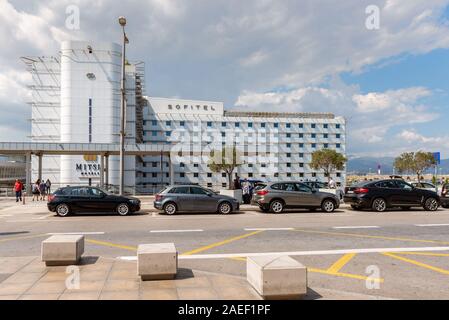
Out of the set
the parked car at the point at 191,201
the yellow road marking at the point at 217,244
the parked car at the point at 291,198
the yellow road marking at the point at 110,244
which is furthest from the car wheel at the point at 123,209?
the yellow road marking at the point at 217,244

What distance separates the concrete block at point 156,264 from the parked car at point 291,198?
11.5m

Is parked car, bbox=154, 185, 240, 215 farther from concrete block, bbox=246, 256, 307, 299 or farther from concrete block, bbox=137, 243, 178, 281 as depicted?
concrete block, bbox=246, 256, 307, 299

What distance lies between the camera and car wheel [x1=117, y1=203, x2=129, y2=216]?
16625 millimetres

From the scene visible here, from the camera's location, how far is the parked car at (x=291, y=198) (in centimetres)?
1711

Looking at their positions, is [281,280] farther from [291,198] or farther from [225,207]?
[291,198]

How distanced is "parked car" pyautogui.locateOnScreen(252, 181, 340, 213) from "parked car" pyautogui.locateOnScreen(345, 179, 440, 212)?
1.32 m

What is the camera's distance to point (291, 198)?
56.5 ft

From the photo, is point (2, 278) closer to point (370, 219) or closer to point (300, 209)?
point (370, 219)

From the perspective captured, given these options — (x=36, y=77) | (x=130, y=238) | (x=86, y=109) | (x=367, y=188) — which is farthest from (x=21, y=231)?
(x=36, y=77)

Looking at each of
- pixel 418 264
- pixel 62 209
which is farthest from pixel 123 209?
pixel 418 264

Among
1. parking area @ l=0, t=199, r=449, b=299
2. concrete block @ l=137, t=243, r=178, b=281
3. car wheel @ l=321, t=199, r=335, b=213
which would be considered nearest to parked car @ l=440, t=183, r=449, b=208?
parking area @ l=0, t=199, r=449, b=299

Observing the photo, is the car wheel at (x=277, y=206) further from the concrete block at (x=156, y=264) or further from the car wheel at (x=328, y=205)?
the concrete block at (x=156, y=264)
